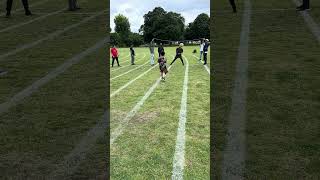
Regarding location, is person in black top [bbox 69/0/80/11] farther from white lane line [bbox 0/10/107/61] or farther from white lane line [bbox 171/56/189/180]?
white lane line [bbox 171/56/189/180]

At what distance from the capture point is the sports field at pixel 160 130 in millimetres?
8750

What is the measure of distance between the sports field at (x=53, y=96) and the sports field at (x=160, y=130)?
0.45 m

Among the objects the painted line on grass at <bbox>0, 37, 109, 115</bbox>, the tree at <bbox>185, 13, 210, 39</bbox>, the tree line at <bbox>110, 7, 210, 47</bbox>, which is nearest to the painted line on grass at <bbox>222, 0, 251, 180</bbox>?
the painted line on grass at <bbox>0, 37, 109, 115</bbox>

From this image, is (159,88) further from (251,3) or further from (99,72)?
(251,3)

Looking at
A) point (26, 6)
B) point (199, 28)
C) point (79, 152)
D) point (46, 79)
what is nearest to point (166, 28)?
point (199, 28)

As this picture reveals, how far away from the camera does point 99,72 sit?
A: 18297 mm

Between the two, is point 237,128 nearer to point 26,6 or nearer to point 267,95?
point 267,95

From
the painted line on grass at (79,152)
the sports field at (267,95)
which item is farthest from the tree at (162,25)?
the painted line on grass at (79,152)

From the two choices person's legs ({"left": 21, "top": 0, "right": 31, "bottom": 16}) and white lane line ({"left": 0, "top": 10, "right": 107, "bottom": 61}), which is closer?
white lane line ({"left": 0, "top": 10, "right": 107, "bottom": 61})

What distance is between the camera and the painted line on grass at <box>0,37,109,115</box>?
44.9ft

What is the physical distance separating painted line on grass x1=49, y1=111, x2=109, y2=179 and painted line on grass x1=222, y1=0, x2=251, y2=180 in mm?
2863

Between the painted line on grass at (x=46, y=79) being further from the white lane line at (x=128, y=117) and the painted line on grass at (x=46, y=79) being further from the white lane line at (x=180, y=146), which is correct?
the white lane line at (x=180, y=146)

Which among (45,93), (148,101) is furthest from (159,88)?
(45,93)

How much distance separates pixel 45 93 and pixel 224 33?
1082cm
